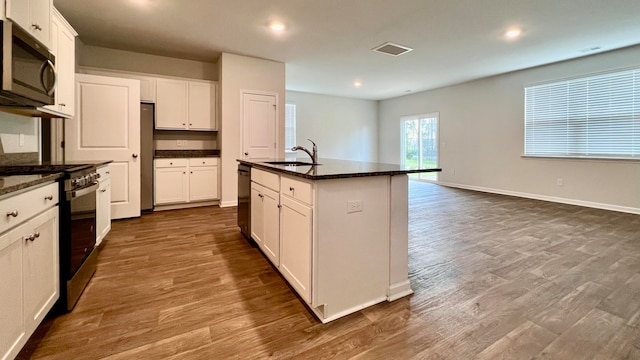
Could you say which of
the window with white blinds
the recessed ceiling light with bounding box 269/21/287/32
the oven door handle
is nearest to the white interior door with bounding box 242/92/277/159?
the recessed ceiling light with bounding box 269/21/287/32

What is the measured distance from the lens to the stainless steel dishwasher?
2939mm

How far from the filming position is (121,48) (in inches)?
183

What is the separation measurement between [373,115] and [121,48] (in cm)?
734

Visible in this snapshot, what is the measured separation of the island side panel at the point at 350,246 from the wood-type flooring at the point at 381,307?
11 centimetres

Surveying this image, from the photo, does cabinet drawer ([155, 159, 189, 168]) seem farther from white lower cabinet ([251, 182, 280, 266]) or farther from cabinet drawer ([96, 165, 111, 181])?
white lower cabinet ([251, 182, 280, 266])

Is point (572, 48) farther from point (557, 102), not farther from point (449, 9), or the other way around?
point (449, 9)

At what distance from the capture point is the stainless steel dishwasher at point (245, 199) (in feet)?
9.64

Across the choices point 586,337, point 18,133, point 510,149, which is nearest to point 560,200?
point 510,149

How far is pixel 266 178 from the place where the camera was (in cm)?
243

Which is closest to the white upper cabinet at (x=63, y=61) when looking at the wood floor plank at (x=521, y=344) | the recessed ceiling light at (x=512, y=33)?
the wood floor plank at (x=521, y=344)

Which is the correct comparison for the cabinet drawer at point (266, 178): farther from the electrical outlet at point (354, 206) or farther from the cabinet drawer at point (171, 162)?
the cabinet drawer at point (171, 162)

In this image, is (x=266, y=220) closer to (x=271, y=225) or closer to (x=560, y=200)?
(x=271, y=225)

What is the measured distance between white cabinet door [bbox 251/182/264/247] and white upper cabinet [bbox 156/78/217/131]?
282cm

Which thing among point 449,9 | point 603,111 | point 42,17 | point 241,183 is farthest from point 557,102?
point 42,17
